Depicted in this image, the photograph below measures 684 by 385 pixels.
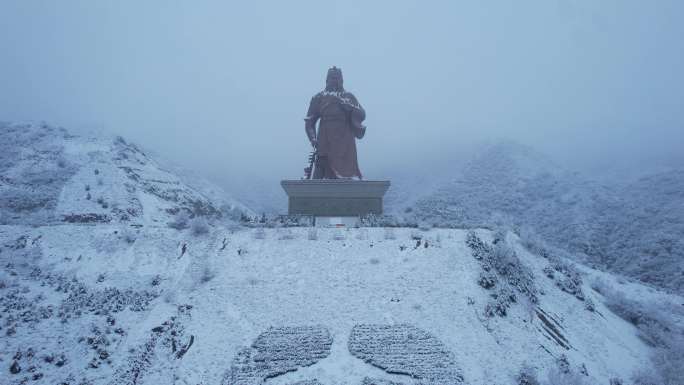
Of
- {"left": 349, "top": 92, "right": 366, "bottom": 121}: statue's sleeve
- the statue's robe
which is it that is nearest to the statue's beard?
the statue's robe

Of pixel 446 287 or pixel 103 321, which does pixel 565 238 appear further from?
pixel 103 321

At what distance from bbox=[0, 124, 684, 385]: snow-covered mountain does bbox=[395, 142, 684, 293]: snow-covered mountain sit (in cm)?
325

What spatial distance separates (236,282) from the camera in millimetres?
9805

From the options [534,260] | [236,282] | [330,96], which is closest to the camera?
[236,282]

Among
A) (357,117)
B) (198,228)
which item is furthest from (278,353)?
(357,117)

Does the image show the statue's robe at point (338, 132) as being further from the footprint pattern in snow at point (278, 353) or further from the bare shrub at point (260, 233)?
the footprint pattern in snow at point (278, 353)

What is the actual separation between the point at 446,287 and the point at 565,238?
20.1 metres

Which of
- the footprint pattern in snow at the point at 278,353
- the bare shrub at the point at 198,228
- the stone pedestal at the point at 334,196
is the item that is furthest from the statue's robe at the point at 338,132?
the footprint pattern in snow at the point at 278,353

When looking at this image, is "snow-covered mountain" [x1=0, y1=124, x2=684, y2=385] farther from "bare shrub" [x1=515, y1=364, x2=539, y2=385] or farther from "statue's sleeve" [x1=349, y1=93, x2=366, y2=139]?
"statue's sleeve" [x1=349, y1=93, x2=366, y2=139]

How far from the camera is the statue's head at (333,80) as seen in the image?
16.7 m

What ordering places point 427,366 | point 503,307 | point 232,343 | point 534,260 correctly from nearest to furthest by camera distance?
point 427,366 → point 232,343 → point 503,307 → point 534,260

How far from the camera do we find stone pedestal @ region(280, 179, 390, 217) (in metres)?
15.0

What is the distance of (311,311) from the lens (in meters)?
8.91

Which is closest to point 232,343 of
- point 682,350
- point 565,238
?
point 682,350
